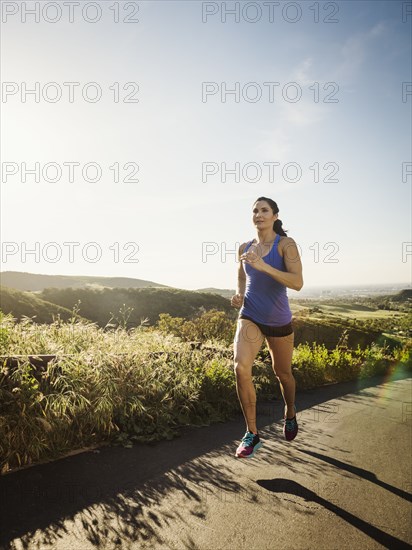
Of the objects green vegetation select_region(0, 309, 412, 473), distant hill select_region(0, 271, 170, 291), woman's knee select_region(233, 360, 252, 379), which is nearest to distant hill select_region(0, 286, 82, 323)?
green vegetation select_region(0, 309, 412, 473)

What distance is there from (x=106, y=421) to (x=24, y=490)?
135 cm

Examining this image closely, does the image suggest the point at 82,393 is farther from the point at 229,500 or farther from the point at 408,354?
the point at 408,354

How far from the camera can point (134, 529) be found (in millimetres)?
2488

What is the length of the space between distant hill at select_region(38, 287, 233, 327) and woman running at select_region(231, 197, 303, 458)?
58.9 feet

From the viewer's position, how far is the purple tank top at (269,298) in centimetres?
406

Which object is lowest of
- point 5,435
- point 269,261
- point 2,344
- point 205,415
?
point 205,415

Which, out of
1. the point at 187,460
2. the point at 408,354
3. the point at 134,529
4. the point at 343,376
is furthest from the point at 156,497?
the point at 408,354

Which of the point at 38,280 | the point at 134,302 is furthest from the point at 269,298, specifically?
the point at 38,280

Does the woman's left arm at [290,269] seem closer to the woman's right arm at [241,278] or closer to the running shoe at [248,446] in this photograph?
the woman's right arm at [241,278]

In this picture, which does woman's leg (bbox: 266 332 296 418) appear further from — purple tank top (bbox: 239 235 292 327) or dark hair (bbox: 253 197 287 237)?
dark hair (bbox: 253 197 287 237)

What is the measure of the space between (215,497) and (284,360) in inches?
66.0

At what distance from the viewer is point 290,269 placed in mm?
→ 3977

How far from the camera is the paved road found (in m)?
2.42

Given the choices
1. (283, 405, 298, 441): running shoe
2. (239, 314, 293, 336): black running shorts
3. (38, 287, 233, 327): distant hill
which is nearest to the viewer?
(239, 314, 293, 336): black running shorts
